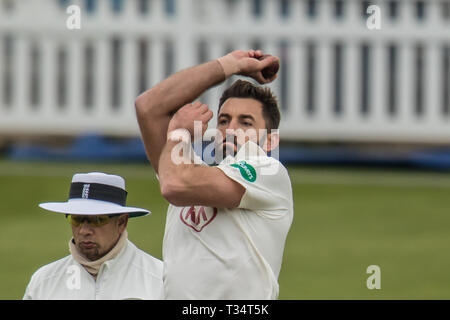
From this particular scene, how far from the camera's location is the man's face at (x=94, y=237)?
141 inches

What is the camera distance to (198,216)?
3443 millimetres

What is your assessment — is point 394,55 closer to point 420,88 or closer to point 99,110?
point 420,88

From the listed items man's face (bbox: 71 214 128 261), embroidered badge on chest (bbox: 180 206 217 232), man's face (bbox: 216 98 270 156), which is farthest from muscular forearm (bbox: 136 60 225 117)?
man's face (bbox: 71 214 128 261)

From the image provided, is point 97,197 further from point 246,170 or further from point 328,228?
point 328,228

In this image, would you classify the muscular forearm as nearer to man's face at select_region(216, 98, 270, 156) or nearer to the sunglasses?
man's face at select_region(216, 98, 270, 156)

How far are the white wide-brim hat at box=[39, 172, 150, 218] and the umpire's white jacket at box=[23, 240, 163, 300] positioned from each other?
18 centimetres

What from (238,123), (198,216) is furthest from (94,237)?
(238,123)

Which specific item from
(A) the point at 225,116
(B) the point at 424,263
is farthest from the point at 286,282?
(A) the point at 225,116

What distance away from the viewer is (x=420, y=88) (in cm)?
1143

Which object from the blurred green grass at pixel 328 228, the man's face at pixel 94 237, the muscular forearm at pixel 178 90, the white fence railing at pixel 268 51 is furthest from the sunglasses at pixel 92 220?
the white fence railing at pixel 268 51

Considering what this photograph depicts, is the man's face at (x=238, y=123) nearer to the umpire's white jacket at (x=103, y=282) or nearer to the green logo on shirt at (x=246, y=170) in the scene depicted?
the green logo on shirt at (x=246, y=170)

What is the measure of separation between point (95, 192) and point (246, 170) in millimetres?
554

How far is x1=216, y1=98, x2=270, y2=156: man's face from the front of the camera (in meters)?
3.58

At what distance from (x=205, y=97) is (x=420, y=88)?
7.68ft
